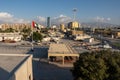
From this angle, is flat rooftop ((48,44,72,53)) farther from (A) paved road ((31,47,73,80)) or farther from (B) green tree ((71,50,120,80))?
(B) green tree ((71,50,120,80))

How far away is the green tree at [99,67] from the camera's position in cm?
1923

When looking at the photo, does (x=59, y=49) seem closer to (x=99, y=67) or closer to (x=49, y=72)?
(x=49, y=72)

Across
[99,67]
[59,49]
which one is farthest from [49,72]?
[99,67]

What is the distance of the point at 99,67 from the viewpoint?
63.2 ft

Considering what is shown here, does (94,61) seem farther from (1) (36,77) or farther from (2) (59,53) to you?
(2) (59,53)

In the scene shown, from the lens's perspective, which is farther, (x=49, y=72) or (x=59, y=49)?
(x=59, y=49)

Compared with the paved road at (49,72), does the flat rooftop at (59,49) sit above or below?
above

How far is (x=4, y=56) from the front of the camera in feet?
74.3

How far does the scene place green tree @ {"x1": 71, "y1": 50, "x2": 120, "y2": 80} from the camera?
1923 cm

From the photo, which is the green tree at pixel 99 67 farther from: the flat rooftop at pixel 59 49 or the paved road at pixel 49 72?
the flat rooftop at pixel 59 49

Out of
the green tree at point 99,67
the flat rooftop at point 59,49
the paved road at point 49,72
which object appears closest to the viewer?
the green tree at point 99,67

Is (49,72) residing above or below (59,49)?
below

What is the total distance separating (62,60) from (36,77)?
9733 millimetres

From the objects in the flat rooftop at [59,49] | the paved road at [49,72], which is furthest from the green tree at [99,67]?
the flat rooftop at [59,49]
